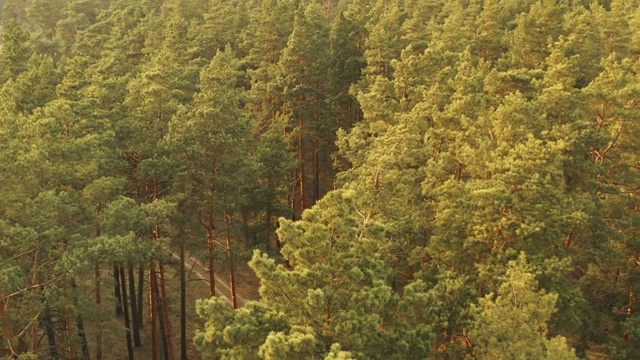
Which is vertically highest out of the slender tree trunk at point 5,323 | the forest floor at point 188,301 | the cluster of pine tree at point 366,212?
the cluster of pine tree at point 366,212

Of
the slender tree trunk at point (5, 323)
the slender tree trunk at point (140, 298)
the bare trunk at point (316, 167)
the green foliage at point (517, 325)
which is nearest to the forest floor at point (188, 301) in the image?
the slender tree trunk at point (140, 298)

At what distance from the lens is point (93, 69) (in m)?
37.4

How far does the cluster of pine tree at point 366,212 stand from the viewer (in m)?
15.1

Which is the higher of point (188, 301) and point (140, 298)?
point (140, 298)

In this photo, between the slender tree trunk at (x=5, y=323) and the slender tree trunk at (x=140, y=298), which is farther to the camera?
the slender tree trunk at (x=140, y=298)

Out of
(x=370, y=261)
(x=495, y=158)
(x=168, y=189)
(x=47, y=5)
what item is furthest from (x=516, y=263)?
(x=47, y=5)

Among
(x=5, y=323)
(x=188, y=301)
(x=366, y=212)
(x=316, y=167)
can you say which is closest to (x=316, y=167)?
(x=316, y=167)

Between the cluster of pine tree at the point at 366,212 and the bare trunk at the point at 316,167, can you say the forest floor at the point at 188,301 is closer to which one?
the cluster of pine tree at the point at 366,212

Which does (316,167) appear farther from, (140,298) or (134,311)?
(134,311)

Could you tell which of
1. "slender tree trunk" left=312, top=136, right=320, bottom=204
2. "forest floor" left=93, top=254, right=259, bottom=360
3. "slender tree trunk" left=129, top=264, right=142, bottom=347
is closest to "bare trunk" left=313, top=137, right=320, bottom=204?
"slender tree trunk" left=312, top=136, right=320, bottom=204

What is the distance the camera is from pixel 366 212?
20.7 metres

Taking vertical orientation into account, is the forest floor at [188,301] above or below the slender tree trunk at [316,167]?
below

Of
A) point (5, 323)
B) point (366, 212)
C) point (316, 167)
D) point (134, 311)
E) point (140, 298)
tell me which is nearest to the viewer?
point (5, 323)

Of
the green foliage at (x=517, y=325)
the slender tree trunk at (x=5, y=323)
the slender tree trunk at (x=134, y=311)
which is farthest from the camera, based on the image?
the slender tree trunk at (x=134, y=311)
